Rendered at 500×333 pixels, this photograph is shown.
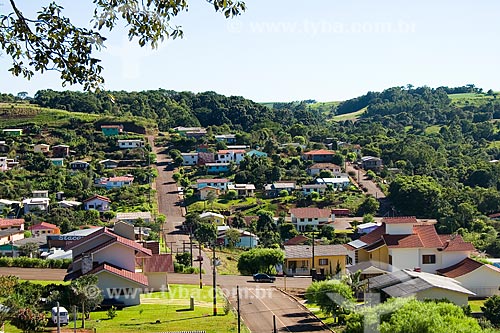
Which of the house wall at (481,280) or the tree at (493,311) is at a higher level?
the tree at (493,311)

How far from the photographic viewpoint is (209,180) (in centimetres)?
6212

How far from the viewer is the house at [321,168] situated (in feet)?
221

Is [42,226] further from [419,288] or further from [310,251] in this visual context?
[419,288]

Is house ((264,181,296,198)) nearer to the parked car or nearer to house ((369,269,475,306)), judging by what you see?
the parked car

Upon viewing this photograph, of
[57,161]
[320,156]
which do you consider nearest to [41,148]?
[57,161]

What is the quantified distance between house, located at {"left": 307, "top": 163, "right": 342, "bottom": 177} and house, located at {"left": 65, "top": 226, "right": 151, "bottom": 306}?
4205 centimetres

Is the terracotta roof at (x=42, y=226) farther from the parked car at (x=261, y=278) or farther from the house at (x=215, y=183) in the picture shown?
the parked car at (x=261, y=278)

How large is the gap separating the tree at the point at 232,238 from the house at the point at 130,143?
32933mm

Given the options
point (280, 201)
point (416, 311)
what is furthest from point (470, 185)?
point (416, 311)

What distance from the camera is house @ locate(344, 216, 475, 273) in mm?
30125

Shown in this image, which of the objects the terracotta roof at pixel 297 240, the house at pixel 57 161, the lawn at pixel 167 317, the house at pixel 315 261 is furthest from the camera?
the house at pixel 57 161

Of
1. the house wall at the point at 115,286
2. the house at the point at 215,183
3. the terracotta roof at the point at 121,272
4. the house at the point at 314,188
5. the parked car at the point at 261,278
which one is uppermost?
the house at the point at 215,183

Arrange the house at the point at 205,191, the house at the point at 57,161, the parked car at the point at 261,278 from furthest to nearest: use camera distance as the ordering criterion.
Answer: the house at the point at 57,161, the house at the point at 205,191, the parked car at the point at 261,278

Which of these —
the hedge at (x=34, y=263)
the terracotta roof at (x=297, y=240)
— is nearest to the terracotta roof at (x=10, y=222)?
the hedge at (x=34, y=263)
